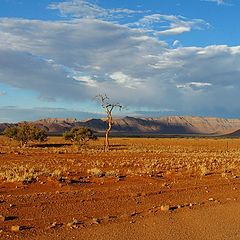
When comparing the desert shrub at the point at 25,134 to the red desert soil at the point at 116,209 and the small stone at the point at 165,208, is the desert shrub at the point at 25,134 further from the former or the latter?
the small stone at the point at 165,208

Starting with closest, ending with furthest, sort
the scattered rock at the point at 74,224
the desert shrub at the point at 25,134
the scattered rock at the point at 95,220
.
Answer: the scattered rock at the point at 74,224, the scattered rock at the point at 95,220, the desert shrub at the point at 25,134

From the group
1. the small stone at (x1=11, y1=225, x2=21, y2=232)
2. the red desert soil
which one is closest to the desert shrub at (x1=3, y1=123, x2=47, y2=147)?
the red desert soil

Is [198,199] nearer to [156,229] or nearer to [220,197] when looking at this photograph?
[220,197]

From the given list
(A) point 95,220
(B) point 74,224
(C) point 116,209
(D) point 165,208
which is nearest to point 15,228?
(B) point 74,224

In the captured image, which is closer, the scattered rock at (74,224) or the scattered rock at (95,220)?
the scattered rock at (74,224)

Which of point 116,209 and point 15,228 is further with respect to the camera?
point 116,209

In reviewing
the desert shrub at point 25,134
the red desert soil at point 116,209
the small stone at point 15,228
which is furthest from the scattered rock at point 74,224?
the desert shrub at point 25,134

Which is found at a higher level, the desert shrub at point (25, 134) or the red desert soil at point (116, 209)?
the desert shrub at point (25, 134)

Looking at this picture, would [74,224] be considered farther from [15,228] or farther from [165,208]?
[165,208]

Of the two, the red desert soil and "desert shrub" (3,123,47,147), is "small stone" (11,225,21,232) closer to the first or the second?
the red desert soil

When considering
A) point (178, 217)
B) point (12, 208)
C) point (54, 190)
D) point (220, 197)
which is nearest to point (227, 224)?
point (178, 217)

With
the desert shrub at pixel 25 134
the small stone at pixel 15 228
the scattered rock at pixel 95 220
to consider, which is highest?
the desert shrub at pixel 25 134

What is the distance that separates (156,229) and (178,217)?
148cm

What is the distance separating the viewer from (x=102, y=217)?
11.6 metres
